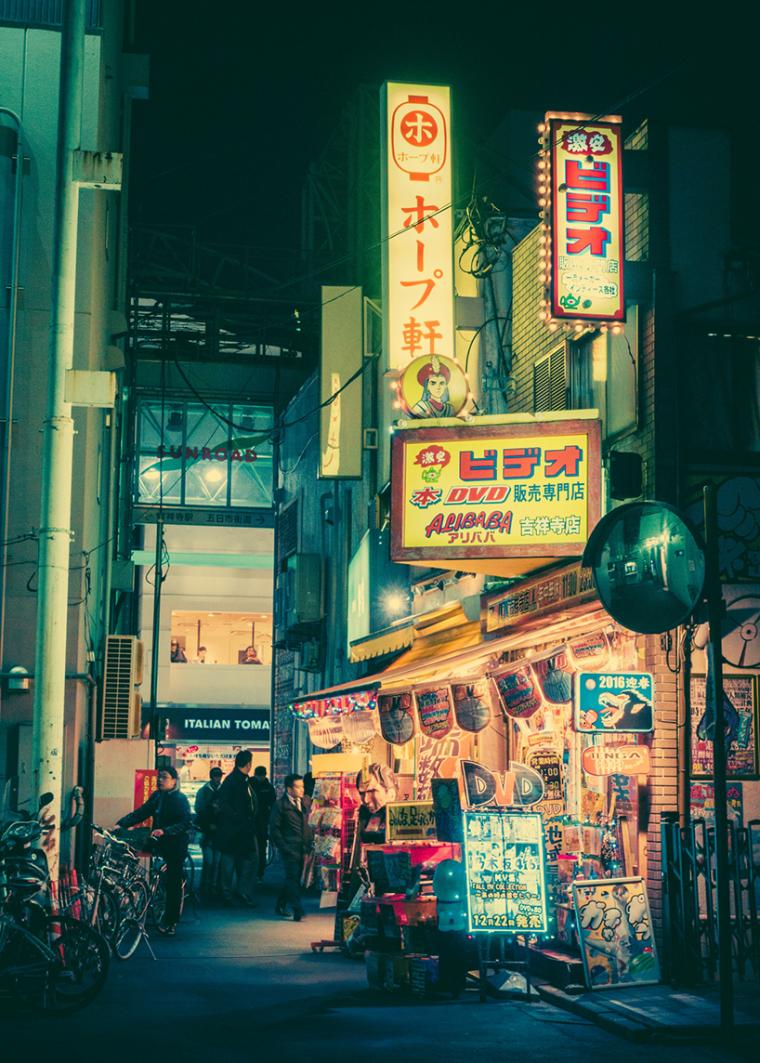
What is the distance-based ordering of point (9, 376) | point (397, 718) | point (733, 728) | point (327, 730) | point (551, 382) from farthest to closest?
1. point (327, 730)
2. point (397, 718)
3. point (9, 376)
4. point (551, 382)
5. point (733, 728)

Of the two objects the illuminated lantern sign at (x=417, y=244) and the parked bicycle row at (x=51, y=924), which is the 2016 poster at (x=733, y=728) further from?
the illuminated lantern sign at (x=417, y=244)

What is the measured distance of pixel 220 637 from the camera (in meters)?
52.1

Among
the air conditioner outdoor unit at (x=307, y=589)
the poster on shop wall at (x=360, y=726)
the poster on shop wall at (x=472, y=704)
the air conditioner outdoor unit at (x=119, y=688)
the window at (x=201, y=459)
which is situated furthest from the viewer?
the window at (x=201, y=459)

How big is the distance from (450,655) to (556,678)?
3.61 m

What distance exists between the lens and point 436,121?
1714 cm

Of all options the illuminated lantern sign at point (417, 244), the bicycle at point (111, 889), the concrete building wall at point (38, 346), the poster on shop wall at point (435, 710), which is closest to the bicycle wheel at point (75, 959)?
the bicycle at point (111, 889)

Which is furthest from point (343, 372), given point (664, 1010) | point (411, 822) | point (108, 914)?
point (664, 1010)

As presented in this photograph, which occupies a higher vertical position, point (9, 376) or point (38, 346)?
point (38, 346)

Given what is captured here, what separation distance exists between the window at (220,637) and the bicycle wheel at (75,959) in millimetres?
41217

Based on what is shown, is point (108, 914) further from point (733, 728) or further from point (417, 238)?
point (417, 238)

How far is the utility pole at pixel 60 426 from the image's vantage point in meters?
11.8

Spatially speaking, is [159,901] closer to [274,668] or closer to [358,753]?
[358,753]

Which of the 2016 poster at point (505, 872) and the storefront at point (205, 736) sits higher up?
the storefront at point (205, 736)

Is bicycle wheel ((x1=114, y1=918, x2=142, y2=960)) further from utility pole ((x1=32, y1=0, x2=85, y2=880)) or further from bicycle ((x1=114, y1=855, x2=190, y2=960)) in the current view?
utility pole ((x1=32, y1=0, x2=85, y2=880))
